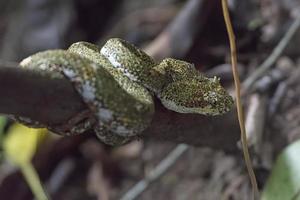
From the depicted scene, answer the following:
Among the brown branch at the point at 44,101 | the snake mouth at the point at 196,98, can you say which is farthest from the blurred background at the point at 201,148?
the brown branch at the point at 44,101

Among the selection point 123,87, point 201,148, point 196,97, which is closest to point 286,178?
point 196,97

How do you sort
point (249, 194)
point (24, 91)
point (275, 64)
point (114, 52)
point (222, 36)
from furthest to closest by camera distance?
point (222, 36), point (275, 64), point (249, 194), point (114, 52), point (24, 91)

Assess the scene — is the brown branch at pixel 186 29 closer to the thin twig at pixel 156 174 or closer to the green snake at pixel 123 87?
the thin twig at pixel 156 174

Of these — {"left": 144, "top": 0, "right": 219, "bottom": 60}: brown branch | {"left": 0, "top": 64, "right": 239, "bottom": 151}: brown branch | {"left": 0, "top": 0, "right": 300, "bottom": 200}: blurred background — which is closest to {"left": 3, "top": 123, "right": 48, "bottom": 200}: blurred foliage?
{"left": 0, "top": 0, "right": 300, "bottom": 200}: blurred background

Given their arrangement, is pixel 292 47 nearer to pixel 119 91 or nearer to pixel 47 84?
pixel 119 91

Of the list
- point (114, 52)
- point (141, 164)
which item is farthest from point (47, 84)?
point (141, 164)

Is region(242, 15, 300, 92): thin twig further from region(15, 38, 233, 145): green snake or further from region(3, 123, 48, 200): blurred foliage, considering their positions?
region(3, 123, 48, 200): blurred foliage

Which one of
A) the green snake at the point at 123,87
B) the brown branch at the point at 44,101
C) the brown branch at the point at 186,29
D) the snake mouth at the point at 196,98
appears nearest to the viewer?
the brown branch at the point at 44,101
